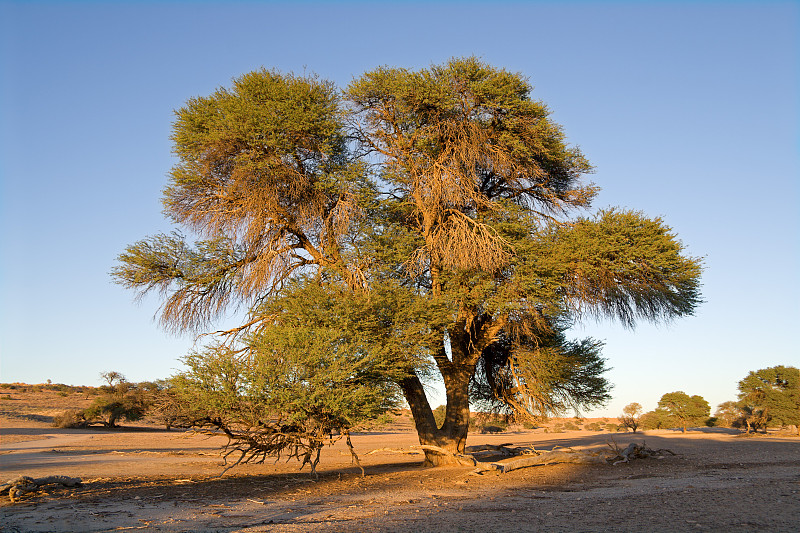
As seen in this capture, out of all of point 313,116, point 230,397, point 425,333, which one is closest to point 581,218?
point 425,333

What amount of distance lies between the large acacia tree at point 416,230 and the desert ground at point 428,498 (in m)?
3.70

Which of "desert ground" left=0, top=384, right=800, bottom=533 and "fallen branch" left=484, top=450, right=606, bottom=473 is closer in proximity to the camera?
"desert ground" left=0, top=384, right=800, bottom=533

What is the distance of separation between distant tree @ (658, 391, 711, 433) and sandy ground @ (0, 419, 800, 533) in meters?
29.9

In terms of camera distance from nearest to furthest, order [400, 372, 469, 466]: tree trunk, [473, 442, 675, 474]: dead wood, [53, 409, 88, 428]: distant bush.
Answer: [473, 442, 675, 474]: dead wood < [400, 372, 469, 466]: tree trunk < [53, 409, 88, 428]: distant bush

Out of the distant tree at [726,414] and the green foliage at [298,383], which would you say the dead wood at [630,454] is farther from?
the distant tree at [726,414]

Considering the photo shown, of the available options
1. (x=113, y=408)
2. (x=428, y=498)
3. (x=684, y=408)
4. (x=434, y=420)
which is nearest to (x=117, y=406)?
(x=113, y=408)

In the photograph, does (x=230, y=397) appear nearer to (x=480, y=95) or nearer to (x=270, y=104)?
(x=270, y=104)

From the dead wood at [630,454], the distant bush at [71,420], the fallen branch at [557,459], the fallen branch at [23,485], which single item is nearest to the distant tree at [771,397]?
the dead wood at [630,454]

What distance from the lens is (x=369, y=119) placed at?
64.5 ft

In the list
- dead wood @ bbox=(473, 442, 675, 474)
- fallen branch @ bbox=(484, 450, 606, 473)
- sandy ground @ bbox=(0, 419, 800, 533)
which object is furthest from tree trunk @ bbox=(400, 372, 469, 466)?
fallen branch @ bbox=(484, 450, 606, 473)

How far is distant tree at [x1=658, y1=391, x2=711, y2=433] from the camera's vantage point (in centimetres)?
4784

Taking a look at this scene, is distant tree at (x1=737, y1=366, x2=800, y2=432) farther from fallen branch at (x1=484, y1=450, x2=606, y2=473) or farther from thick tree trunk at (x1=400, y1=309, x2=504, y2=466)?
thick tree trunk at (x1=400, y1=309, x2=504, y2=466)

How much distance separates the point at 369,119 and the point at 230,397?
10.4m

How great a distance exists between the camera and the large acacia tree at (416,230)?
1736 cm
